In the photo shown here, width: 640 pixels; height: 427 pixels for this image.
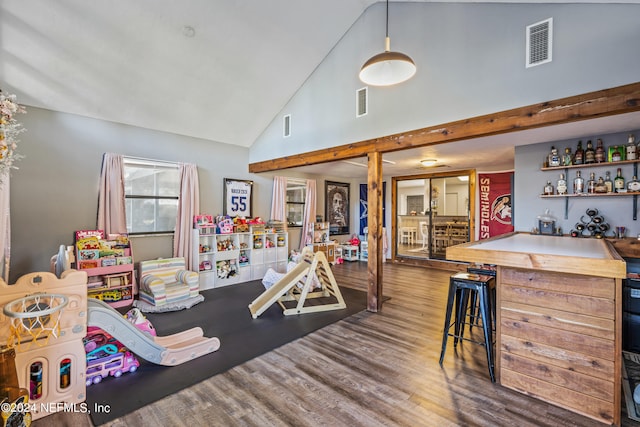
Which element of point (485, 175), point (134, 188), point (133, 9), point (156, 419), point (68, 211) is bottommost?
point (156, 419)

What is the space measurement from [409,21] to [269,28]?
1946 millimetres

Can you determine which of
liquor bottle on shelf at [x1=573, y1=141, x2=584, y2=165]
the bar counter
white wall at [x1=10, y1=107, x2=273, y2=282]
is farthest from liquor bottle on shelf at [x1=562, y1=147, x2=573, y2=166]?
white wall at [x1=10, y1=107, x2=273, y2=282]

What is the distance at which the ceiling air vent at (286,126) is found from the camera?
217 inches

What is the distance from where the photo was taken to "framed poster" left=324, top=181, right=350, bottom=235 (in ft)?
26.4

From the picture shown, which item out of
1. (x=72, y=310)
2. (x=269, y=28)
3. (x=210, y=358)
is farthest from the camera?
(x=269, y=28)

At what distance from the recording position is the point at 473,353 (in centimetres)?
288

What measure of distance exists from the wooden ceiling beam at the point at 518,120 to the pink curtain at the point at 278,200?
2.43 metres

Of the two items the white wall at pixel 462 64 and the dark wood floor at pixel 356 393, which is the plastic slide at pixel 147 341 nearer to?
the dark wood floor at pixel 356 393

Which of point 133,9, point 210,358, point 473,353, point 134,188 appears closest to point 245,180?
point 134,188

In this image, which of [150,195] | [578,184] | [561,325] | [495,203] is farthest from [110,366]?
[495,203]

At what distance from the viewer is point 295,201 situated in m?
7.30

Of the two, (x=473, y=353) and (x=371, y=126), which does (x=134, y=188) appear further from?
(x=473, y=353)

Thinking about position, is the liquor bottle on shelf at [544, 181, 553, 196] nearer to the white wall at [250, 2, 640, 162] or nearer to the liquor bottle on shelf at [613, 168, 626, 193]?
the liquor bottle on shelf at [613, 168, 626, 193]

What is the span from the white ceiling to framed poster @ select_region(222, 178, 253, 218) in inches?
47.5
